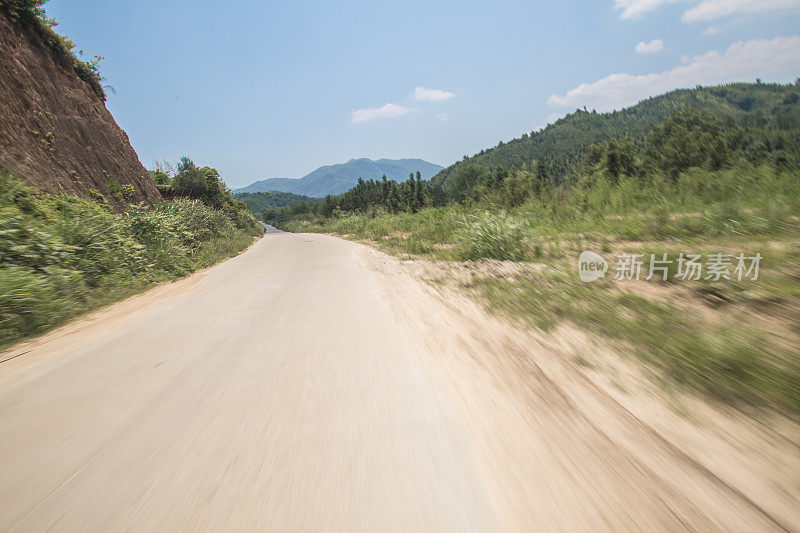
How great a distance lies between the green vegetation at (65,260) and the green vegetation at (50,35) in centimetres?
657

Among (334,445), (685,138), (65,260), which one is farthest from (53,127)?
(685,138)

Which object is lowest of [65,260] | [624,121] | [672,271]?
[672,271]

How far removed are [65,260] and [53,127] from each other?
8905mm

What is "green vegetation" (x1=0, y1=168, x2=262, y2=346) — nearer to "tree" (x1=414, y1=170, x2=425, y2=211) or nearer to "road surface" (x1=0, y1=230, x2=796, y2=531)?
"road surface" (x1=0, y1=230, x2=796, y2=531)

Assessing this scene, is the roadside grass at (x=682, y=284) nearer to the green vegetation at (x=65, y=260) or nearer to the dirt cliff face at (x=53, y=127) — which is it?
the green vegetation at (x=65, y=260)

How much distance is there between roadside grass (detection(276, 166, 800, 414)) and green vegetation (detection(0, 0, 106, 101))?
14.4m

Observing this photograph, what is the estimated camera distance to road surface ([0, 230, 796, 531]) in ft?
4.04

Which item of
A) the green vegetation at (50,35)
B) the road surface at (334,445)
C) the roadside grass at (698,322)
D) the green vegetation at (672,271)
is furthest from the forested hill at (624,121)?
the road surface at (334,445)

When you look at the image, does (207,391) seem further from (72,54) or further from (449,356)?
(72,54)

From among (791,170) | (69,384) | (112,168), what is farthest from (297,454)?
(112,168)

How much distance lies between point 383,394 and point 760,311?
312 cm

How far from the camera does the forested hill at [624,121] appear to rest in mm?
149250

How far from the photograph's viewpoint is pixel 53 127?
1048 centimetres

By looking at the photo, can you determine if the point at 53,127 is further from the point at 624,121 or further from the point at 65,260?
the point at 624,121
